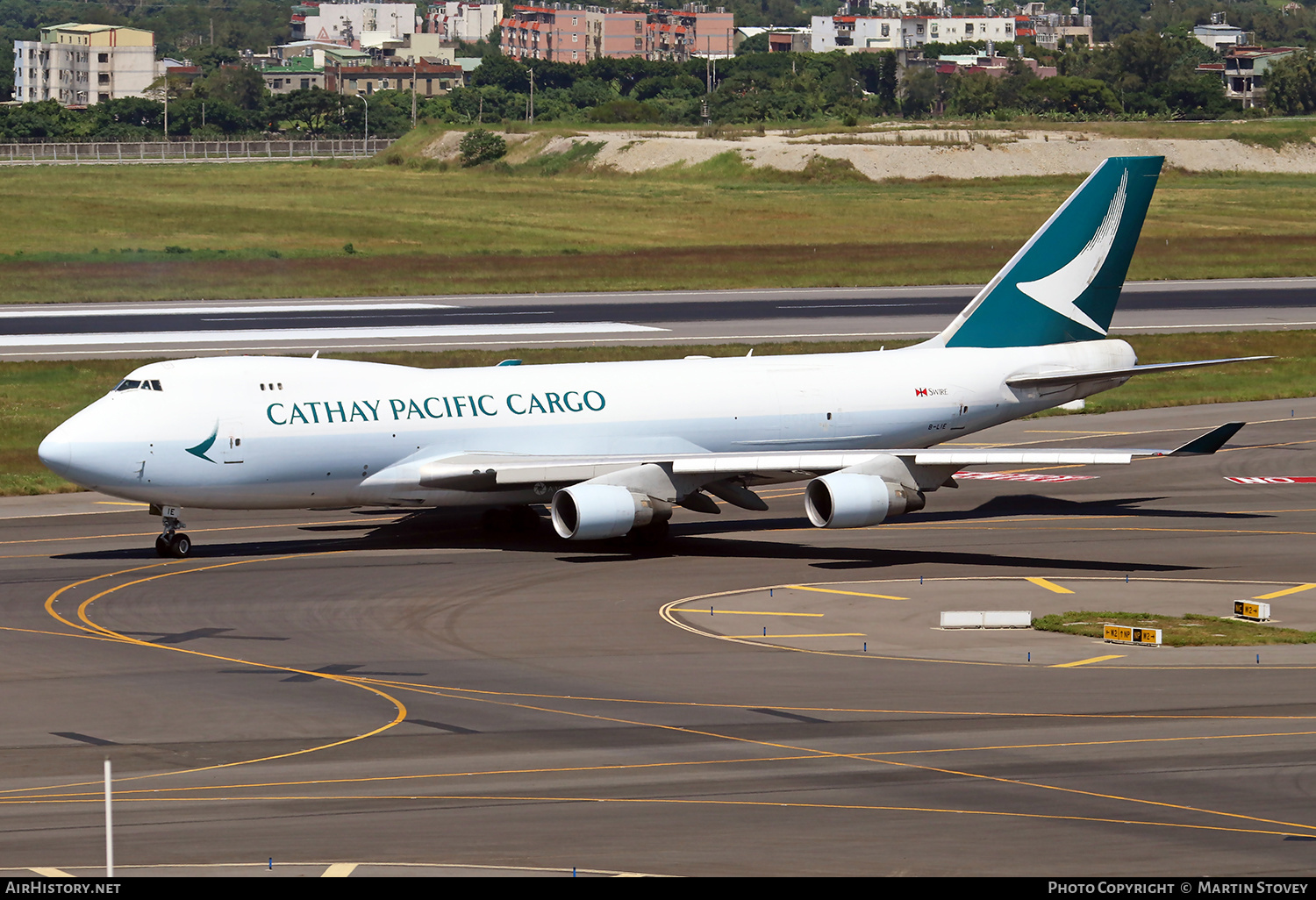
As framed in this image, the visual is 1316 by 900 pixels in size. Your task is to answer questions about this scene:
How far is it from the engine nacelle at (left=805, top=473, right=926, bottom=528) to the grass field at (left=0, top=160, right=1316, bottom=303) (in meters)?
69.0

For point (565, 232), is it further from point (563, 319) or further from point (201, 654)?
point (201, 654)

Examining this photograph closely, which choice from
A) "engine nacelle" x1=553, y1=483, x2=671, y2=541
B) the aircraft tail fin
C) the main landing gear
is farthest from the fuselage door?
the aircraft tail fin

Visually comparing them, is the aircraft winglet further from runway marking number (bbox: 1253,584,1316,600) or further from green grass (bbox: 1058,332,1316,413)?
green grass (bbox: 1058,332,1316,413)

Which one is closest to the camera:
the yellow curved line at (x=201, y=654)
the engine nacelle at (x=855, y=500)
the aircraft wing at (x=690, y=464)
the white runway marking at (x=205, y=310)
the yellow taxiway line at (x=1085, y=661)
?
the yellow curved line at (x=201, y=654)

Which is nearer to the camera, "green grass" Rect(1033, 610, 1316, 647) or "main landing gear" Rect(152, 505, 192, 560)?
"green grass" Rect(1033, 610, 1316, 647)

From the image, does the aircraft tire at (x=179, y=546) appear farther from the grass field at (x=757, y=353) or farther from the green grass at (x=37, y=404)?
the grass field at (x=757, y=353)

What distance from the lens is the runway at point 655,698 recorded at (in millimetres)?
23281

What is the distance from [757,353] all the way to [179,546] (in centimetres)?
4083

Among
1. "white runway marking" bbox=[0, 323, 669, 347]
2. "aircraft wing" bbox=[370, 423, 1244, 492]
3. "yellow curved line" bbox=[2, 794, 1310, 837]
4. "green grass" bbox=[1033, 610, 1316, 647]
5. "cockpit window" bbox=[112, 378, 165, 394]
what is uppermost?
"cockpit window" bbox=[112, 378, 165, 394]

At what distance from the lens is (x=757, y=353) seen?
82.8 metres

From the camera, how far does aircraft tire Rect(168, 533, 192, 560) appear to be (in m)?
46.0

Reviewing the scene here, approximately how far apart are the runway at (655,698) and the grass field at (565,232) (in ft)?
210

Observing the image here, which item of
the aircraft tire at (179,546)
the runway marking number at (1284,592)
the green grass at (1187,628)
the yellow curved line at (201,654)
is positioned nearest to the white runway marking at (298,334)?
the aircraft tire at (179,546)

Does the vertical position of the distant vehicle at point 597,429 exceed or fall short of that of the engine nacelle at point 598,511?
it exceeds it
